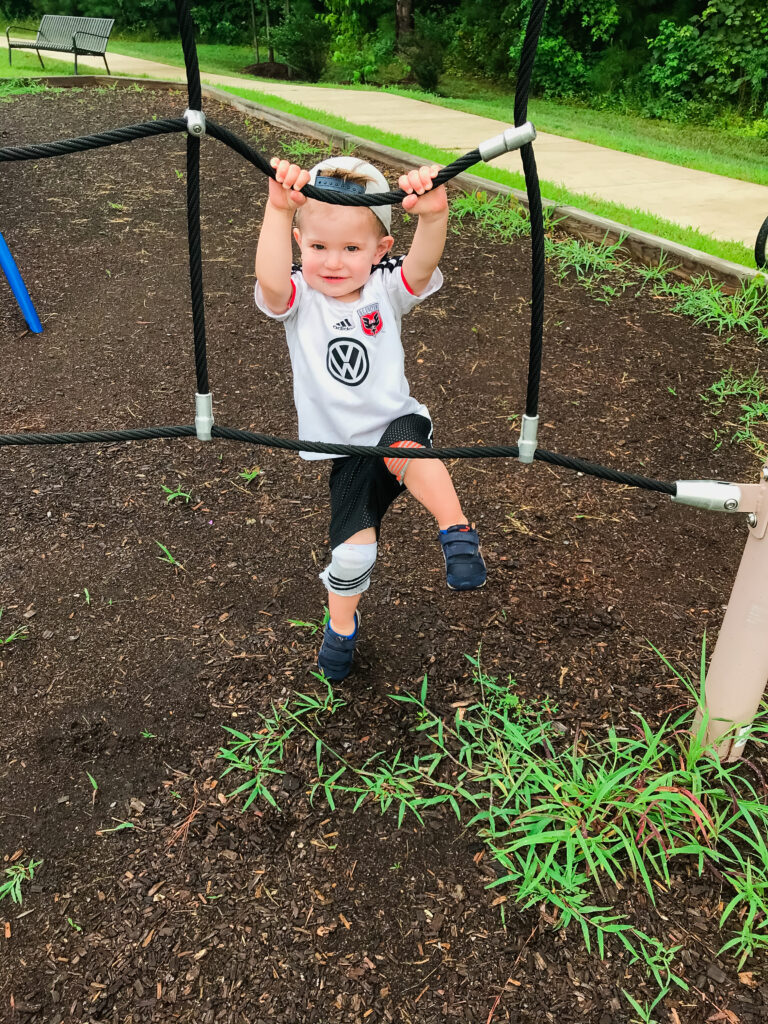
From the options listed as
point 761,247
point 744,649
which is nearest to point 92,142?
point 744,649

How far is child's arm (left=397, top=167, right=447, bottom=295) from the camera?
1.41m

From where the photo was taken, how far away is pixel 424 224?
5.12ft

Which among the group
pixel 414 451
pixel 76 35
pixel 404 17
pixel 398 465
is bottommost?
pixel 398 465

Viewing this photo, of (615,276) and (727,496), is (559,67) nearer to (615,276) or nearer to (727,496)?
(615,276)

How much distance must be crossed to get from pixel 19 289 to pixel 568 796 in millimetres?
3323

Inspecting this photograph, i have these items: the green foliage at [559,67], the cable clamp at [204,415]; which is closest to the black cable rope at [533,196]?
the cable clamp at [204,415]

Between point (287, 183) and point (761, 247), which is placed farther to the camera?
point (761, 247)

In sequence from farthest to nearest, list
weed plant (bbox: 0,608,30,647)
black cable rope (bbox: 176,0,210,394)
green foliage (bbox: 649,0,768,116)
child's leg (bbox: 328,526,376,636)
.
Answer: green foliage (bbox: 649,0,768,116), weed plant (bbox: 0,608,30,647), child's leg (bbox: 328,526,376,636), black cable rope (bbox: 176,0,210,394)

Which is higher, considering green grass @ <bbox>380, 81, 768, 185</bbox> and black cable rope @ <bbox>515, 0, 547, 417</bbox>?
black cable rope @ <bbox>515, 0, 547, 417</bbox>

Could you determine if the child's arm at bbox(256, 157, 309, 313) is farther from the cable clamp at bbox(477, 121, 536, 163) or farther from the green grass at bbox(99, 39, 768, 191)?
the green grass at bbox(99, 39, 768, 191)

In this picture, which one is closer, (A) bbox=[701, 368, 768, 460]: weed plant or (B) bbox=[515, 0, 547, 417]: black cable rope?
(B) bbox=[515, 0, 547, 417]: black cable rope

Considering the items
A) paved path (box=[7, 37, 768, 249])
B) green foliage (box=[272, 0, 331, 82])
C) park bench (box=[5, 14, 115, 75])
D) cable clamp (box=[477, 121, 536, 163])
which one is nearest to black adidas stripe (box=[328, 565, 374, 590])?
cable clamp (box=[477, 121, 536, 163])

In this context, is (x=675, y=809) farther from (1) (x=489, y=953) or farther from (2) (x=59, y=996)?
(2) (x=59, y=996)

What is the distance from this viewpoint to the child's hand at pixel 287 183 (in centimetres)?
140
